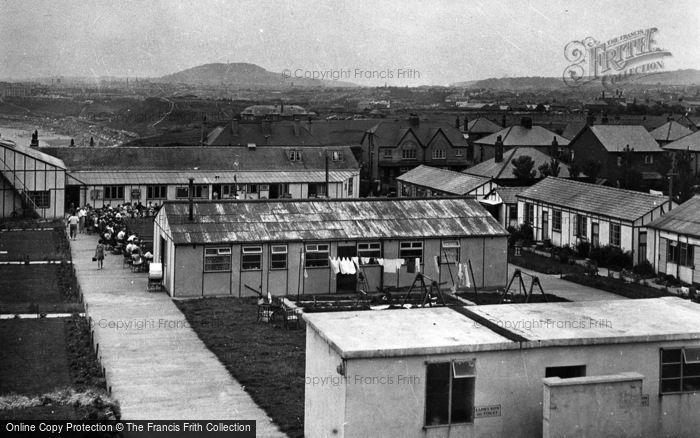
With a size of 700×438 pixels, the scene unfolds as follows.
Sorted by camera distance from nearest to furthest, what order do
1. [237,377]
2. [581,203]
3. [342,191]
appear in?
1. [237,377]
2. [581,203]
3. [342,191]

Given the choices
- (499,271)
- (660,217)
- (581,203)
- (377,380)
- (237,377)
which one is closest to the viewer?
(377,380)

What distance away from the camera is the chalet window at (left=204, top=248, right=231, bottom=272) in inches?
1336

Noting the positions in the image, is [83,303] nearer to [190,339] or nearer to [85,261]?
[190,339]

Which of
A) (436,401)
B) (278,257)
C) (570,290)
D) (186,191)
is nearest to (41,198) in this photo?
(186,191)

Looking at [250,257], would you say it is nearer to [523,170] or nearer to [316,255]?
[316,255]

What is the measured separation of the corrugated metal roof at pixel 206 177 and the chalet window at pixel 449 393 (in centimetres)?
4655

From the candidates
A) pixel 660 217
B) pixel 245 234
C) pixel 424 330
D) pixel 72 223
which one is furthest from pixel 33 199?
pixel 424 330

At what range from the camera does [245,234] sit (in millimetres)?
34500

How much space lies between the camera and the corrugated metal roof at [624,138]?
71250 millimetres

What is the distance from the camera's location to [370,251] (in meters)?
35.6

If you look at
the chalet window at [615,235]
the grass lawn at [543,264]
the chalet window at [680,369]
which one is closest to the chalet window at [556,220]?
the grass lawn at [543,264]

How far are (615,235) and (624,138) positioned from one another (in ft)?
103

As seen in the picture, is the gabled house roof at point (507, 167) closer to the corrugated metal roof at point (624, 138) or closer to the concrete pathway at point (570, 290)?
the corrugated metal roof at point (624, 138)

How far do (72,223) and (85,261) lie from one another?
7.13 m
